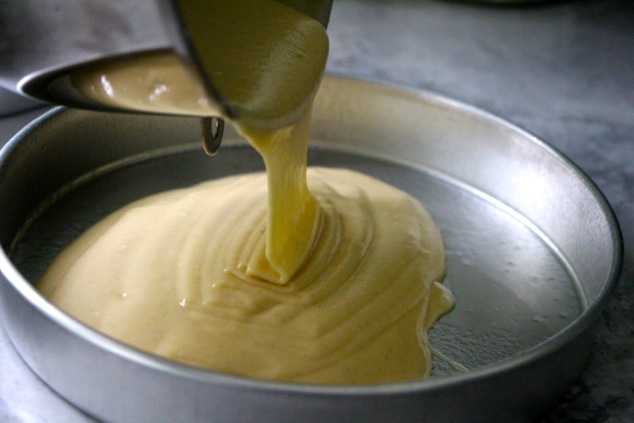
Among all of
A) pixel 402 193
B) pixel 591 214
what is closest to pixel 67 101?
pixel 402 193

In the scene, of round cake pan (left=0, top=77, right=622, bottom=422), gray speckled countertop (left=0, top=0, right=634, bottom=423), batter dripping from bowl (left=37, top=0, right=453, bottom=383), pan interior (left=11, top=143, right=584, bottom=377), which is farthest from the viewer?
gray speckled countertop (left=0, top=0, right=634, bottom=423)

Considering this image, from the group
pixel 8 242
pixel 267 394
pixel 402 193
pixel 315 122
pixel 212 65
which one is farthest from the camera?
pixel 315 122

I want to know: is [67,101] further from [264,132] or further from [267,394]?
[267,394]

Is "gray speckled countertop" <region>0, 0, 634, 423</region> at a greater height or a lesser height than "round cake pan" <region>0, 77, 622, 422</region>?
lesser

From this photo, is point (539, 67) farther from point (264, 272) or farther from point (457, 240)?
point (264, 272)

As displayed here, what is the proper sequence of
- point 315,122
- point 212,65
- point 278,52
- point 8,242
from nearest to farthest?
point 212,65
point 278,52
point 8,242
point 315,122

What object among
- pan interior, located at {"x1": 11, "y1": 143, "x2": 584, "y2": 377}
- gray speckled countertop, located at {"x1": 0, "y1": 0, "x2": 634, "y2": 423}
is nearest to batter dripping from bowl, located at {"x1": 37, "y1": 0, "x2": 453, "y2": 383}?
pan interior, located at {"x1": 11, "y1": 143, "x2": 584, "y2": 377}

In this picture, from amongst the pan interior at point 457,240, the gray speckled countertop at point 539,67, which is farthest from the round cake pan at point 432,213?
the gray speckled countertop at point 539,67

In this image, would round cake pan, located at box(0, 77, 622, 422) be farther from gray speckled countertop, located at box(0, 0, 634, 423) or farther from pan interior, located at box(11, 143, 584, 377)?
gray speckled countertop, located at box(0, 0, 634, 423)
